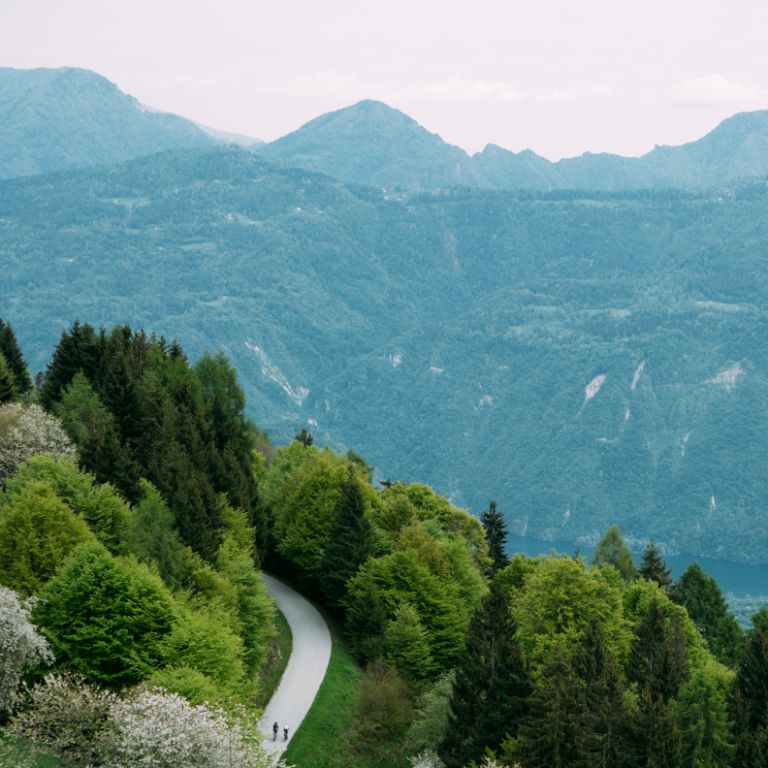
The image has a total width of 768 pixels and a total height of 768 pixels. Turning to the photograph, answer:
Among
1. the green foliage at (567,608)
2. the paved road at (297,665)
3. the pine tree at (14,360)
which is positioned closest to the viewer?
the paved road at (297,665)

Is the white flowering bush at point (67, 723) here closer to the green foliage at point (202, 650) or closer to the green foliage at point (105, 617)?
the green foliage at point (105, 617)

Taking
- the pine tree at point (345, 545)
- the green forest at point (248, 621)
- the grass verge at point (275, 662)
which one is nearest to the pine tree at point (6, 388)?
the green forest at point (248, 621)

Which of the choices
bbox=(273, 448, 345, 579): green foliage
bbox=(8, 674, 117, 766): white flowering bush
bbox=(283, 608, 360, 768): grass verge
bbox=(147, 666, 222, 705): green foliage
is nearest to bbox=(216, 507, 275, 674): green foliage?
A: bbox=(283, 608, 360, 768): grass verge

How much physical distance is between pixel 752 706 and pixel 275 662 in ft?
80.8

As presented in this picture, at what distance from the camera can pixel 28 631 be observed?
1925 inches

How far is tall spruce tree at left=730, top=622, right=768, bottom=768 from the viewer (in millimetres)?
60434

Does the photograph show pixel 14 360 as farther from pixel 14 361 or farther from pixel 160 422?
pixel 160 422

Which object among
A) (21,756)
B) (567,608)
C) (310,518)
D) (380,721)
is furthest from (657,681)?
(21,756)

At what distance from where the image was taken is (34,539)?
56.6m

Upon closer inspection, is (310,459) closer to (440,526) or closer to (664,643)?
(440,526)

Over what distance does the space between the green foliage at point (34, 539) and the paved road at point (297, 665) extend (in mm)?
12680

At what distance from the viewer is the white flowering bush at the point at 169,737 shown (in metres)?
43.8

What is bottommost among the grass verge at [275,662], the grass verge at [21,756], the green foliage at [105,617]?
the grass verge at [275,662]

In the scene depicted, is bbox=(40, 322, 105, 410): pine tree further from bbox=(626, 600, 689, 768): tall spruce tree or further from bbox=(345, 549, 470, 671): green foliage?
bbox=(626, 600, 689, 768): tall spruce tree
